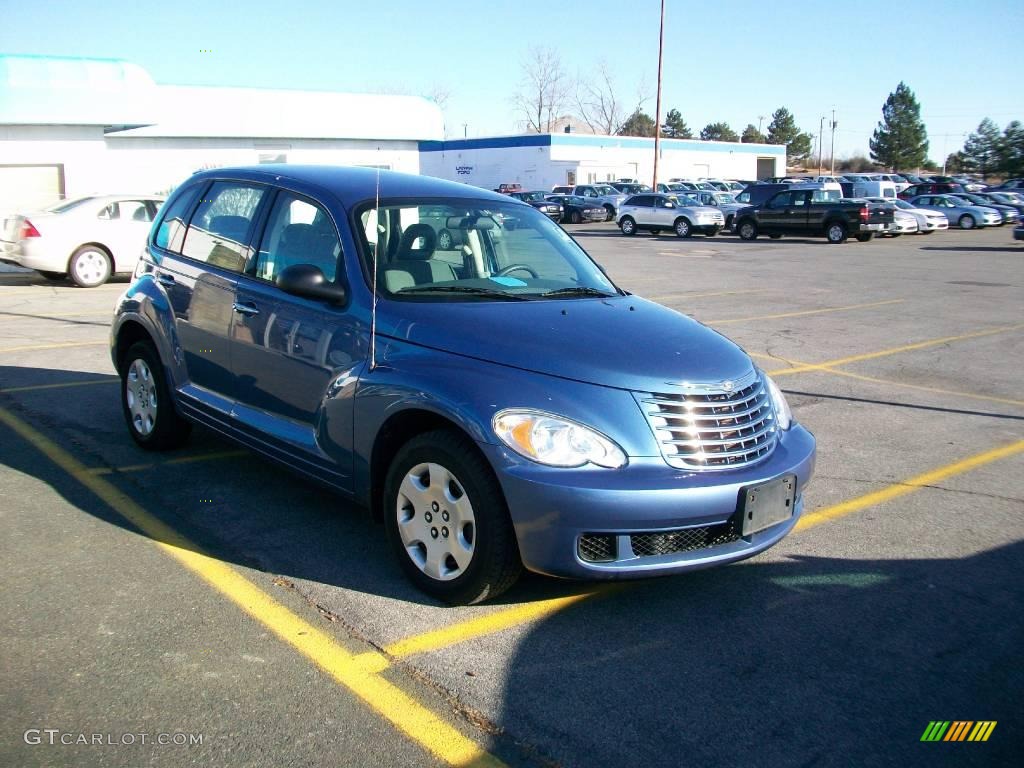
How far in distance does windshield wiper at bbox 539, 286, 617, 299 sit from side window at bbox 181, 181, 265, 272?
1.73 m

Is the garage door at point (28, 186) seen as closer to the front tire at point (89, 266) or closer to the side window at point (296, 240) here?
the front tire at point (89, 266)

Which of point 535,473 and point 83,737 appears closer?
point 83,737

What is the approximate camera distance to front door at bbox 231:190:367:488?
4.50m

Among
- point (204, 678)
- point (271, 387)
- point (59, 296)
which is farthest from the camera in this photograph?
point (59, 296)

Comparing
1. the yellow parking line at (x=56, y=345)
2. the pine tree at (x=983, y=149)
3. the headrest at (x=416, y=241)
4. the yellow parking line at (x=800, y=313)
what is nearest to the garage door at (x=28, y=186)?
the yellow parking line at (x=56, y=345)

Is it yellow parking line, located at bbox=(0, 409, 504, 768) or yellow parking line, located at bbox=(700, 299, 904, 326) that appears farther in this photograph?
yellow parking line, located at bbox=(700, 299, 904, 326)

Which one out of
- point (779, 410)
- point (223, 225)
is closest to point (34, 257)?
point (223, 225)

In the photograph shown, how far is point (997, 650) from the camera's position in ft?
12.6

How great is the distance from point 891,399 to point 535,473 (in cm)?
578

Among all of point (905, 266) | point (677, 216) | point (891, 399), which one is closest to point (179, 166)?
point (677, 216)

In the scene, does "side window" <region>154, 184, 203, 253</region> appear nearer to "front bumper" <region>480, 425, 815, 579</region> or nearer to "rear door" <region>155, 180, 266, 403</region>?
"rear door" <region>155, 180, 266, 403</region>

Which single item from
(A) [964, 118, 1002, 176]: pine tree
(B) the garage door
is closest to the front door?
(B) the garage door

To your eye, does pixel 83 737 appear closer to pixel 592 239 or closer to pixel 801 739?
pixel 801 739

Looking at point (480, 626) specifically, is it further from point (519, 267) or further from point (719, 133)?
point (719, 133)
